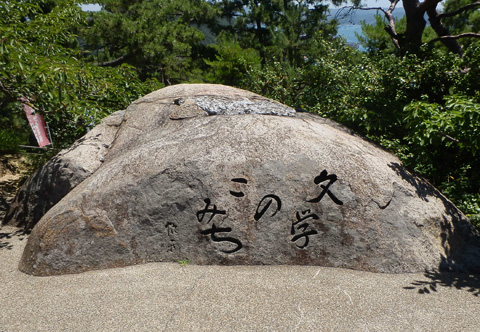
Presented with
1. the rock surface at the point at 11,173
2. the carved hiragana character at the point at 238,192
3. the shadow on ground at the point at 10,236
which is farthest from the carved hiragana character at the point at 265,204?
the rock surface at the point at 11,173

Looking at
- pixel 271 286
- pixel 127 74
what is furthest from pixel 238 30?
pixel 271 286

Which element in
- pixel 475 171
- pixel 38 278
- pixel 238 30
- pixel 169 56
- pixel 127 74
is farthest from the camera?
pixel 238 30

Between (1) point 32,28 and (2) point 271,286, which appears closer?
(2) point 271,286

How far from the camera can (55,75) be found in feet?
15.4

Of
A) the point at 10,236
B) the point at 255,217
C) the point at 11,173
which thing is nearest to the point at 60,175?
the point at 10,236

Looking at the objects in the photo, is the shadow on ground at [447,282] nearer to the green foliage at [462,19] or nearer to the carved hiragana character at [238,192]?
the carved hiragana character at [238,192]

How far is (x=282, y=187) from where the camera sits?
4500 millimetres

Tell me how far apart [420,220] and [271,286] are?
177 cm

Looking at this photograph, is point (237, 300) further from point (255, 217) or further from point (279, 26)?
point (279, 26)

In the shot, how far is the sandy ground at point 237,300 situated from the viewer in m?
3.52

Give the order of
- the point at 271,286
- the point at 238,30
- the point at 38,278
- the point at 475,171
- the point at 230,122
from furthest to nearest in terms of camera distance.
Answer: the point at 238,30 → the point at 475,171 → the point at 230,122 → the point at 38,278 → the point at 271,286

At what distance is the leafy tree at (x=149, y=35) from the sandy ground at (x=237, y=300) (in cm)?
712

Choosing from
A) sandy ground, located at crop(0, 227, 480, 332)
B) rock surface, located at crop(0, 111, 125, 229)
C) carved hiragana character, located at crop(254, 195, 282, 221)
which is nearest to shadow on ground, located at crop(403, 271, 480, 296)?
sandy ground, located at crop(0, 227, 480, 332)

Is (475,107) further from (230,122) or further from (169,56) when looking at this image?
(169,56)
